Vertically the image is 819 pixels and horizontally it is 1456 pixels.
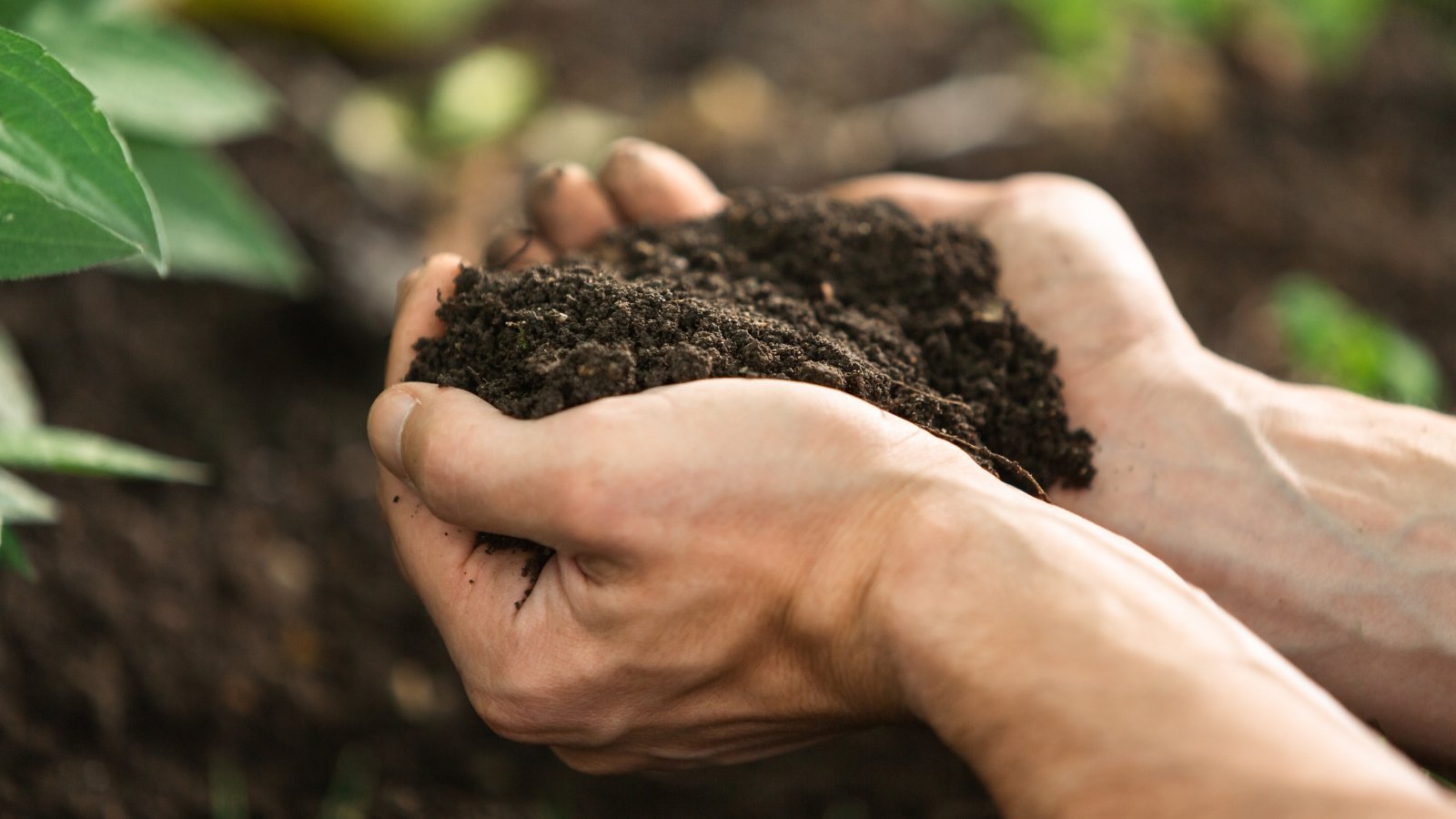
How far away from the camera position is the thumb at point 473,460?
931 mm

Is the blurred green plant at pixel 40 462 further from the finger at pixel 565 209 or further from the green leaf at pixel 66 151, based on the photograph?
the finger at pixel 565 209

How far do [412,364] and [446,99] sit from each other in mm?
1832

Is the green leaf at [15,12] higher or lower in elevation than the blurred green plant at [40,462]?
higher

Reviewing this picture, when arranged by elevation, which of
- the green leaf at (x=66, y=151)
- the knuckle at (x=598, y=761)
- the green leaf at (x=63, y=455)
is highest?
the green leaf at (x=66, y=151)

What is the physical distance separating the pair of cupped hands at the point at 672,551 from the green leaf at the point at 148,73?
57 cm

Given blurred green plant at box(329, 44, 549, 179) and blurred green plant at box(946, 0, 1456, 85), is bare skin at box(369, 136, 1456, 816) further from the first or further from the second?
blurred green plant at box(946, 0, 1456, 85)

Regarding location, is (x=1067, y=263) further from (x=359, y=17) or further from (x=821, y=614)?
(x=359, y=17)

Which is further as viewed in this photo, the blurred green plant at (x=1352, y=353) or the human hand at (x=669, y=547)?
the blurred green plant at (x=1352, y=353)

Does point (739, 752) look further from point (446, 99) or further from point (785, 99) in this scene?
point (785, 99)

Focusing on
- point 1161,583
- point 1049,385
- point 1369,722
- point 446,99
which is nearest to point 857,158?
point 446,99

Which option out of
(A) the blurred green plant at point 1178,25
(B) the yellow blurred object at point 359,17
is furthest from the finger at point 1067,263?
(B) the yellow blurred object at point 359,17

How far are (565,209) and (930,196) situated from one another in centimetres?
59

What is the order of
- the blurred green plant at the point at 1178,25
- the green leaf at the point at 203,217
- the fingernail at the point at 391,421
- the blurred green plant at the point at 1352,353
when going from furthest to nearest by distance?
the blurred green plant at the point at 1178,25 → the blurred green plant at the point at 1352,353 → the green leaf at the point at 203,217 → the fingernail at the point at 391,421

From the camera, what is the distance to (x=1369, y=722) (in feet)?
4.39
